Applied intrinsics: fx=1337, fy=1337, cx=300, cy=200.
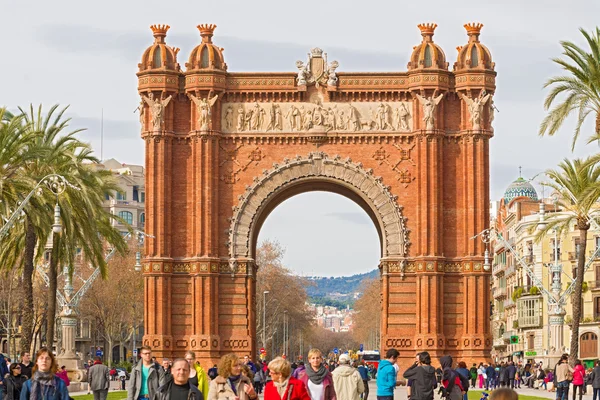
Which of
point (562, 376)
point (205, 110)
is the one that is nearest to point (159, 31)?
point (205, 110)

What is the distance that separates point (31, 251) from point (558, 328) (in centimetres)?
2241

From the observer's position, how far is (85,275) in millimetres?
92062

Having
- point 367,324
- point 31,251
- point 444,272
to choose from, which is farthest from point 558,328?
point 367,324

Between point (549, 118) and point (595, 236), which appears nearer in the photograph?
point (549, 118)

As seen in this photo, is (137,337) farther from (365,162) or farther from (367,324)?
(365,162)

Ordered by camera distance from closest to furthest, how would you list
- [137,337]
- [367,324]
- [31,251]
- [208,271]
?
1. [31,251]
2. [208,271]
3. [137,337]
4. [367,324]

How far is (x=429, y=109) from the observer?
5422 cm

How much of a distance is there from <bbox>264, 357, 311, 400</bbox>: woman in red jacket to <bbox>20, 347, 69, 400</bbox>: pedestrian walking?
8.85ft

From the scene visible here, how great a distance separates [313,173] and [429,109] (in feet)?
17.8

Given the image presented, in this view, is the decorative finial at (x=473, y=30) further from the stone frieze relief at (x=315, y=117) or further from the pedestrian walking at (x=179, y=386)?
the pedestrian walking at (x=179, y=386)

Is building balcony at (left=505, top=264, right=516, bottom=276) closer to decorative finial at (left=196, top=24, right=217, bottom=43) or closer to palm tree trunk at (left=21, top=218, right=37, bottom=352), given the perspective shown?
decorative finial at (left=196, top=24, right=217, bottom=43)

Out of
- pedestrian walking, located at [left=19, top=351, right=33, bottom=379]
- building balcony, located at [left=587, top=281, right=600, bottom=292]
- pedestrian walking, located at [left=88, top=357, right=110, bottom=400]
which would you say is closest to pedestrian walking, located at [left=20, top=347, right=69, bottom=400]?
pedestrian walking, located at [left=19, top=351, right=33, bottom=379]

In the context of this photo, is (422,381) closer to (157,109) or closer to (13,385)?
(13,385)

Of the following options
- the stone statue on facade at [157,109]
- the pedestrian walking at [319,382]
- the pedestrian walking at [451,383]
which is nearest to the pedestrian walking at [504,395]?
the pedestrian walking at [319,382]
